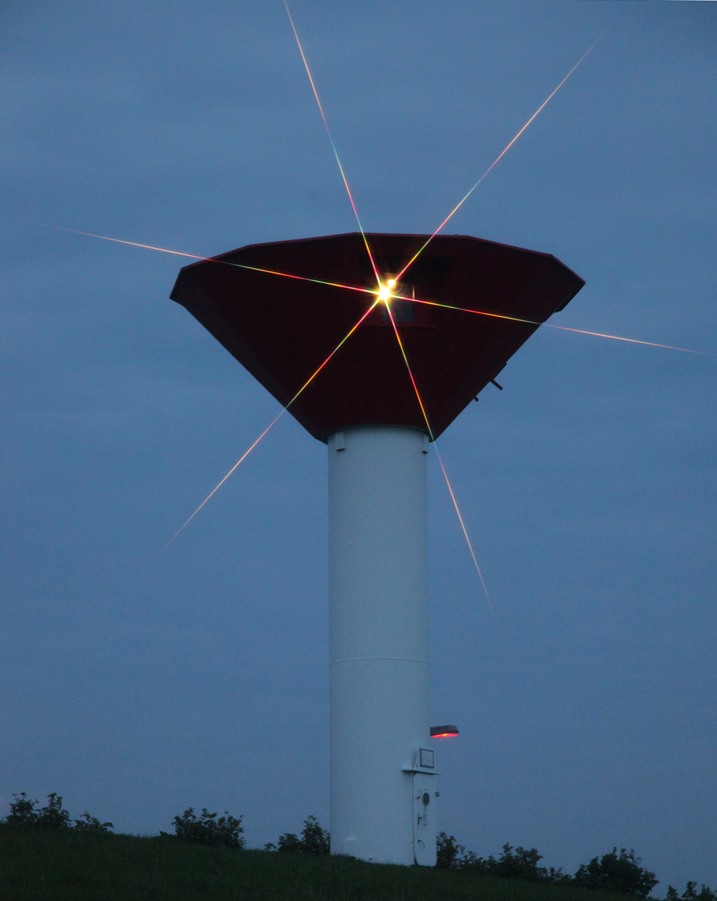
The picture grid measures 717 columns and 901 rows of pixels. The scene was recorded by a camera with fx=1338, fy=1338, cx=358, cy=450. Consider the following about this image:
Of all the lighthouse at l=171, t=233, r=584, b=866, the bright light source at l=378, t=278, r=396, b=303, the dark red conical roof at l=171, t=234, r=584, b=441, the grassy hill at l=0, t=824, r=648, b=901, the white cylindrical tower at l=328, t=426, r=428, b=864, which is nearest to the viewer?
the grassy hill at l=0, t=824, r=648, b=901

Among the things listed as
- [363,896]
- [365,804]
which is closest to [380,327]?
[365,804]

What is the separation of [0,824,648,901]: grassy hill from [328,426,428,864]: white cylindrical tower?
101 cm

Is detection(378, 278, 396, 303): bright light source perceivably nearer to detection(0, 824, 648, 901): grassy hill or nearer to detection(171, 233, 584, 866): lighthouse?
detection(171, 233, 584, 866): lighthouse

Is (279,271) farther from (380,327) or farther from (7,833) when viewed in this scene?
(7,833)

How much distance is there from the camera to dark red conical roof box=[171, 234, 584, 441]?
19734 millimetres

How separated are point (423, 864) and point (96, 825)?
4.99m

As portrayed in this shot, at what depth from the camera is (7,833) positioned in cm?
1780

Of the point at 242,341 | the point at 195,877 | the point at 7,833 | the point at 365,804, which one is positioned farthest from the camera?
the point at 242,341

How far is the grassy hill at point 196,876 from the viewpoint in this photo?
14156 mm

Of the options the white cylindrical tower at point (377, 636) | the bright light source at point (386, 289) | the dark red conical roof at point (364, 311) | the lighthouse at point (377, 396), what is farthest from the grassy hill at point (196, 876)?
the bright light source at point (386, 289)

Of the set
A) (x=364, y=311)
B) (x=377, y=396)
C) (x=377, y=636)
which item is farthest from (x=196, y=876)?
(x=364, y=311)

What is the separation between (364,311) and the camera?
65.5ft

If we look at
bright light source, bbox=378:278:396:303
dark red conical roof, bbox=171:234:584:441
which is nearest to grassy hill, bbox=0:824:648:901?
dark red conical roof, bbox=171:234:584:441

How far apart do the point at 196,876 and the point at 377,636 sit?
5.41 m
